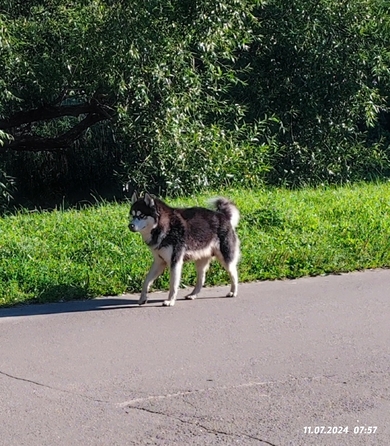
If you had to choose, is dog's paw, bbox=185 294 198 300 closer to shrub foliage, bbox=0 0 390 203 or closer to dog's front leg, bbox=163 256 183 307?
dog's front leg, bbox=163 256 183 307

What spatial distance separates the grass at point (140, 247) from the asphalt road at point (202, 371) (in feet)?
1.54

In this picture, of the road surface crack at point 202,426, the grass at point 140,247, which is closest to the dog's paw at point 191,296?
the grass at point 140,247

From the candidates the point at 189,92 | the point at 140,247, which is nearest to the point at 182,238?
the point at 140,247

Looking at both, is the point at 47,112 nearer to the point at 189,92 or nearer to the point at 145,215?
the point at 189,92

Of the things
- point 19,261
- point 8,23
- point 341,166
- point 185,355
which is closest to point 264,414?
point 185,355

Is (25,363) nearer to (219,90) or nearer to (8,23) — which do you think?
(8,23)

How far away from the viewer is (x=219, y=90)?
15172 mm

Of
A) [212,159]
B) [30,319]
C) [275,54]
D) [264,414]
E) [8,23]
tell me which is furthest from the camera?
[275,54]

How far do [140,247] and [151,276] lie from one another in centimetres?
166

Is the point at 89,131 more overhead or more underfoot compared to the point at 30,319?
more overhead

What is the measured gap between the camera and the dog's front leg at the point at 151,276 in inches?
344

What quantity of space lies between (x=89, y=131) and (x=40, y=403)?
11.8 metres

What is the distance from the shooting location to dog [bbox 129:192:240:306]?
28.6 ft

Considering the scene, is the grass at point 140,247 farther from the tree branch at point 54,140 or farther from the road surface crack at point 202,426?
the road surface crack at point 202,426
